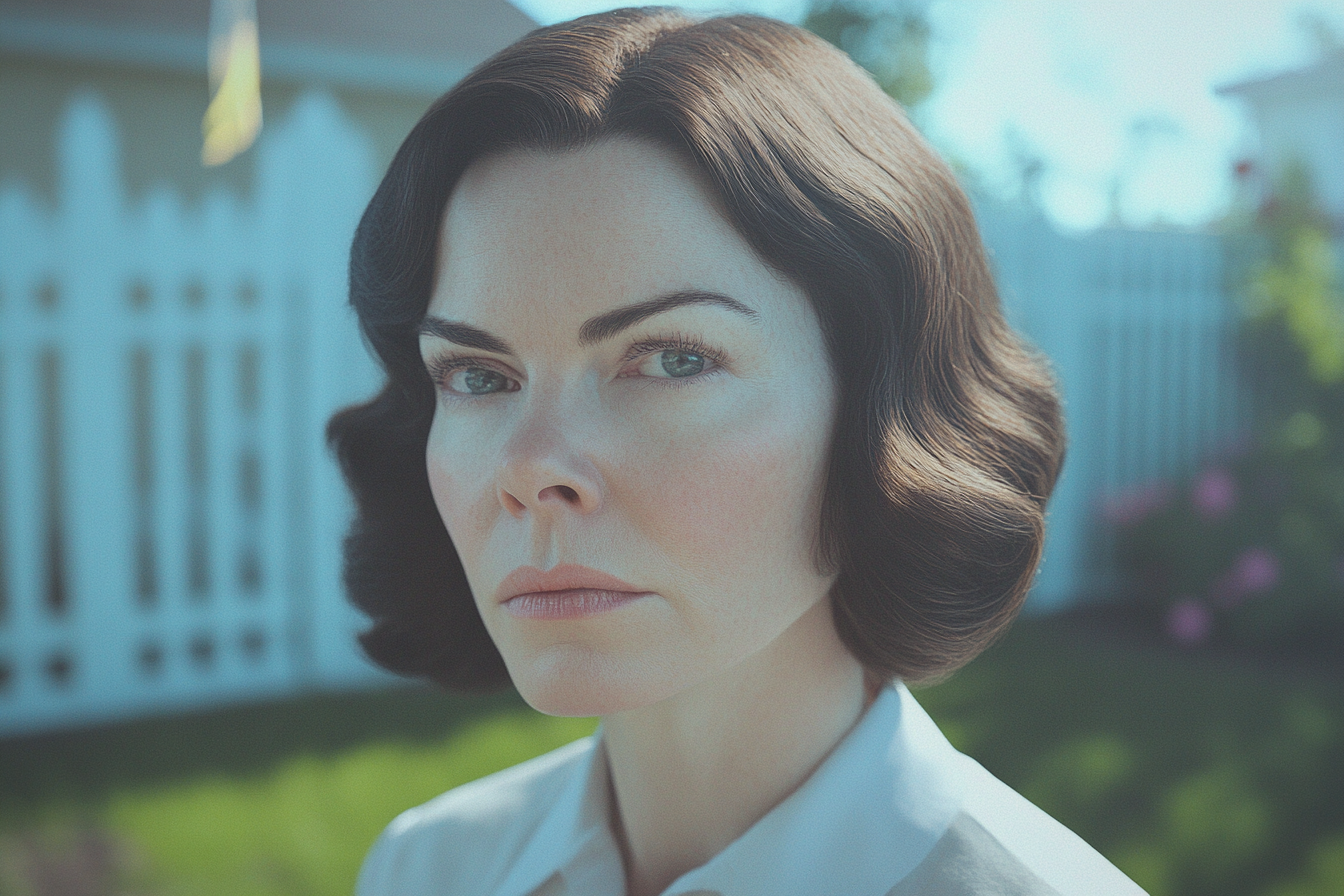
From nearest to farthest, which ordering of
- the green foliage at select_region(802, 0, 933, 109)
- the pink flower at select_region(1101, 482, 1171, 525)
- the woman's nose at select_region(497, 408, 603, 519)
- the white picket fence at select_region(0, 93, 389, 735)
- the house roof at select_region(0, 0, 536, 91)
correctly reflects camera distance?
1. the woman's nose at select_region(497, 408, 603, 519)
2. the white picket fence at select_region(0, 93, 389, 735)
3. the pink flower at select_region(1101, 482, 1171, 525)
4. the house roof at select_region(0, 0, 536, 91)
5. the green foliage at select_region(802, 0, 933, 109)

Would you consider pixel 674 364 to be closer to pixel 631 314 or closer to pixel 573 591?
pixel 631 314

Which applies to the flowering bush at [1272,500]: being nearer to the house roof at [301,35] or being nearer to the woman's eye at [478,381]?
the woman's eye at [478,381]

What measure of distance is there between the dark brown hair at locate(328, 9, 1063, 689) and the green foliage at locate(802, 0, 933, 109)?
10.5 metres

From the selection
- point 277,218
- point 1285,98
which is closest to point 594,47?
point 277,218

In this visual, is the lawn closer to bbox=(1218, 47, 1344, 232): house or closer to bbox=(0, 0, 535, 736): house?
bbox=(0, 0, 535, 736): house

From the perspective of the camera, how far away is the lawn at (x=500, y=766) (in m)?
2.89

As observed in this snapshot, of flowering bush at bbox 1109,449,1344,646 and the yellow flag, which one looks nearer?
the yellow flag

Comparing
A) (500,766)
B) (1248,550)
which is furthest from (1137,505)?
(500,766)

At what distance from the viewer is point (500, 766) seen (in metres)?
3.48

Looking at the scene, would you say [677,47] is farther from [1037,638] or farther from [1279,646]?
[1279,646]

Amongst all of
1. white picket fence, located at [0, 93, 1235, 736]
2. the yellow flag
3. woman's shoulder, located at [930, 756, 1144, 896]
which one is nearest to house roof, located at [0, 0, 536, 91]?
white picket fence, located at [0, 93, 1235, 736]

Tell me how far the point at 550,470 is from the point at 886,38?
1205 cm

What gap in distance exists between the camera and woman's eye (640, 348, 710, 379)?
1098mm

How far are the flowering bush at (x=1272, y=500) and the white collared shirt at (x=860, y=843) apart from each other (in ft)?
14.2
